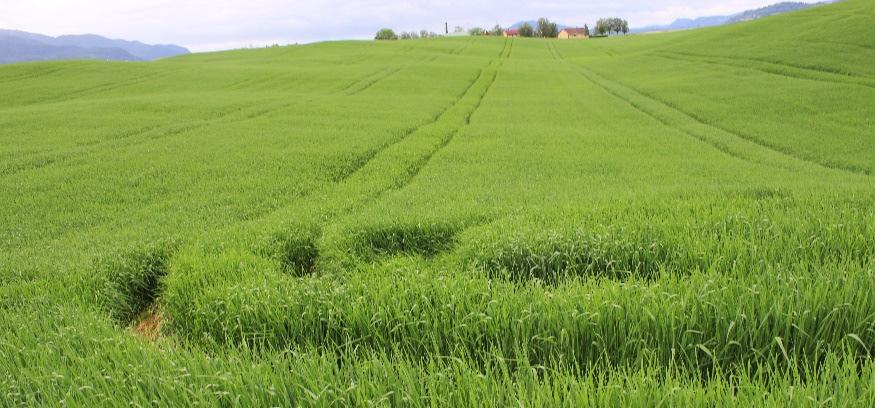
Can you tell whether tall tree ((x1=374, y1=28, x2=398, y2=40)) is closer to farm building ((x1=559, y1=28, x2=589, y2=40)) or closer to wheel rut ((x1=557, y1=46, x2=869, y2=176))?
farm building ((x1=559, y1=28, x2=589, y2=40))

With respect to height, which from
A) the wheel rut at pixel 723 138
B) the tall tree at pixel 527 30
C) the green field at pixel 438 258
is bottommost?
the wheel rut at pixel 723 138

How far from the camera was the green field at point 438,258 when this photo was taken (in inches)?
116

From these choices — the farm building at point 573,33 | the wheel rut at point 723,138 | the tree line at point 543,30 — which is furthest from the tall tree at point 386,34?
the wheel rut at point 723,138

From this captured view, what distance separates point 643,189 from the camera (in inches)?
381

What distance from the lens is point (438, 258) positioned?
6.58m

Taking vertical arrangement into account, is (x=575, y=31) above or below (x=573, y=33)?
above

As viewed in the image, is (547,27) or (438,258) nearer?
(438,258)

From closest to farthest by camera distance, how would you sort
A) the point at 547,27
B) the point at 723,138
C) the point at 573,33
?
1. the point at 723,138
2. the point at 547,27
3. the point at 573,33

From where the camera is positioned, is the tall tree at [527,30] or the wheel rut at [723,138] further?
the tall tree at [527,30]

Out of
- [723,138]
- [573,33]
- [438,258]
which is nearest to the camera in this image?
[438,258]

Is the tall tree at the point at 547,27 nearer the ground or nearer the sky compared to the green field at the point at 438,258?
nearer the sky

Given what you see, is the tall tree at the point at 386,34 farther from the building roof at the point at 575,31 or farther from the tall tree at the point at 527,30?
the building roof at the point at 575,31

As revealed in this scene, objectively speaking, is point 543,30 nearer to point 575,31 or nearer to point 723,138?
point 575,31

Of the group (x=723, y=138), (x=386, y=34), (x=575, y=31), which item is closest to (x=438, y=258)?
(x=723, y=138)
